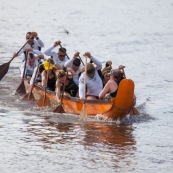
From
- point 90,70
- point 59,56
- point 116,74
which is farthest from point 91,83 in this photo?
point 59,56

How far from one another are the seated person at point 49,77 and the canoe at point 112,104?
1.62m

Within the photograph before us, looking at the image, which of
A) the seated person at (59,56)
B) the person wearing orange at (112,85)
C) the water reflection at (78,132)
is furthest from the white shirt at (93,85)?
the seated person at (59,56)

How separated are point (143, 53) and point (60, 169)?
2021cm

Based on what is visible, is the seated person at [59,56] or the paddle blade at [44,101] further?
the seated person at [59,56]

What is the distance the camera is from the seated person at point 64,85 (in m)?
19.7

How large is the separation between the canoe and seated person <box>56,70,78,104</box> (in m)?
0.29

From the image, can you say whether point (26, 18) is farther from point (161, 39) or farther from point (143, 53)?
point (143, 53)

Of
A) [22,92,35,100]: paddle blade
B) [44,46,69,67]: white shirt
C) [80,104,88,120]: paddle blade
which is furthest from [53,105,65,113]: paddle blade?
[44,46,69,67]: white shirt

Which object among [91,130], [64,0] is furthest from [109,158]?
[64,0]

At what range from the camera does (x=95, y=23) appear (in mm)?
45219

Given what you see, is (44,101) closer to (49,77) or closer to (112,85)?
(49,77)

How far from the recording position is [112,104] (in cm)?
1808

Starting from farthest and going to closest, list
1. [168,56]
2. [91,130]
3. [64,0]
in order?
[64,0] < [168,56] < [91,130]

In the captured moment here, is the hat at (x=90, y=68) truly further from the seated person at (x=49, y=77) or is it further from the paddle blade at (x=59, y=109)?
the seated person at (x=49, y=77)
